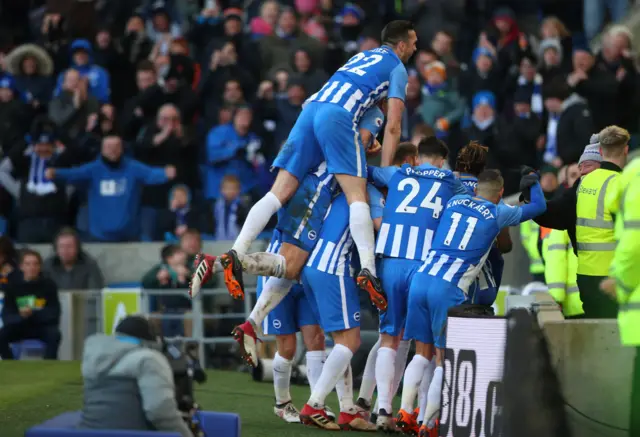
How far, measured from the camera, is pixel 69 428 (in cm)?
703

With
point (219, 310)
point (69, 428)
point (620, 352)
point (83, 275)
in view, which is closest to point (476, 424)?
point (620, 352)

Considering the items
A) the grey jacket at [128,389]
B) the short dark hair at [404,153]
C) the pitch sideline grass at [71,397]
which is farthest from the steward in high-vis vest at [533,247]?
the grey jacket at [128,389]

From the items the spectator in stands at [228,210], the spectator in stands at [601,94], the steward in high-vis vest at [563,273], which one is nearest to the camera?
the steward in high-vis vest at [563,273]

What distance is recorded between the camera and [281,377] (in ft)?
33.3

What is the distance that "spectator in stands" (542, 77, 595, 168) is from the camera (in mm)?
15883

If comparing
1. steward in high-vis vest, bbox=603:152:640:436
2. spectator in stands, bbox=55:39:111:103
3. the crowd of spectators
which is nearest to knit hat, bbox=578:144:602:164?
steward in high-vis vest, bbox=603:152:640:436

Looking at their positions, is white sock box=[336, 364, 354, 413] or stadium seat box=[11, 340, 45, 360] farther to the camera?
stadium seat box=[11, 340, 45, 360]

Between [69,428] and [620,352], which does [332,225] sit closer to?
[620,352]

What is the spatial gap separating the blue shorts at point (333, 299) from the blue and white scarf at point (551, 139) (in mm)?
7345

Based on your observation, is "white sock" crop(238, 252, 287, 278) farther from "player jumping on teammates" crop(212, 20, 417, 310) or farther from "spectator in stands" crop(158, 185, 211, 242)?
"spectator in stands" crop(158, 185, 211, 242)

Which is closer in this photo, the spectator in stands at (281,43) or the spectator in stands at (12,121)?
the spectator in stands at (12,121)

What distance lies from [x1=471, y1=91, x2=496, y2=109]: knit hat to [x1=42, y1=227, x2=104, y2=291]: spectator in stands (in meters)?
4.97

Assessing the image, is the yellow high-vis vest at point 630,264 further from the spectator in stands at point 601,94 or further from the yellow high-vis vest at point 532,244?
the spectator in stands at point 601,94

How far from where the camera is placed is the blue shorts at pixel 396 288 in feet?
30.8
